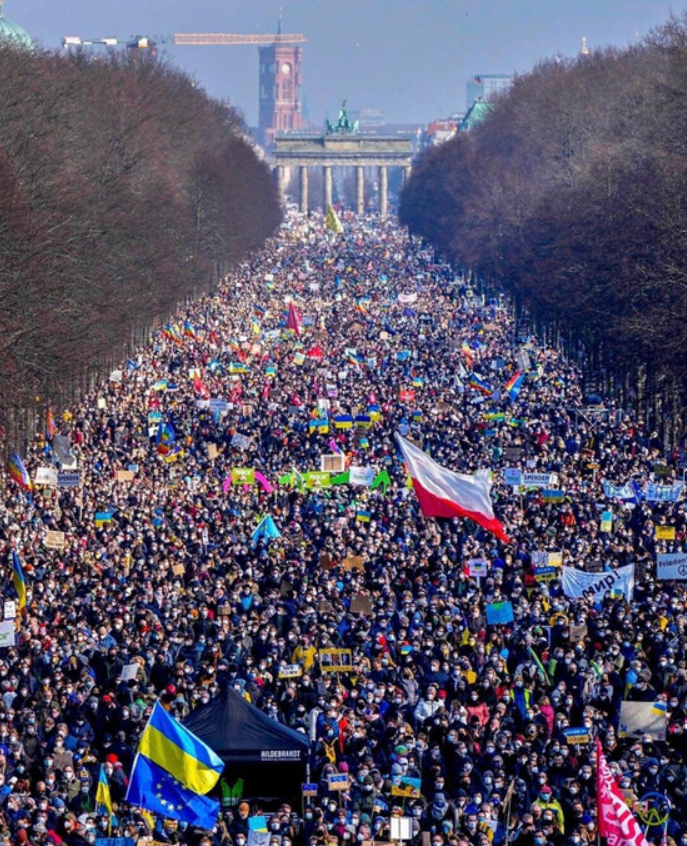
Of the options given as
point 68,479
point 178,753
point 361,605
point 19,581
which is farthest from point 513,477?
point 178,753

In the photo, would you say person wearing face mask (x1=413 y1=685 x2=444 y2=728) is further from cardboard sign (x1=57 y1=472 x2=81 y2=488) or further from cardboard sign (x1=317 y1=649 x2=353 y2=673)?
cardboard sign (x1=57 y1=472 x2=81 y2=488)

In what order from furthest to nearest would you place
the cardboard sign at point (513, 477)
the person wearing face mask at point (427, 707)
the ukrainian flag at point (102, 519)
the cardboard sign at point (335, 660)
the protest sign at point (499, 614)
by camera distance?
the cardboard sign at point (513, 477) < the ukrainian flag at point (102, 519) < the protest sign at point (499, 614) < the cardboard sign at point (335, 660) < the person wearing face mask at point (427, 707)

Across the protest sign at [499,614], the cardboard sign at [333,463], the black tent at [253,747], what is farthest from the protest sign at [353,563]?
the black tent at [253,747]

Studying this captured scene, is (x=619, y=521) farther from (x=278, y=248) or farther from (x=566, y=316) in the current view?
(x=278, y=248)

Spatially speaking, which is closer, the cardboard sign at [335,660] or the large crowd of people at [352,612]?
the large crowd of people at [352,612]

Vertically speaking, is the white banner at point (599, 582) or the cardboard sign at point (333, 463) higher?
the white banner at point (599, 582)

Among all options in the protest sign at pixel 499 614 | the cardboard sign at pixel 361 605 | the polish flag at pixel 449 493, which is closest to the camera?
the protest sign at pixel 499 614

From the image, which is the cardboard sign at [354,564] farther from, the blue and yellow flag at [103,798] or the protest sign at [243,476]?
the blue and yellow flag at [103,798]
